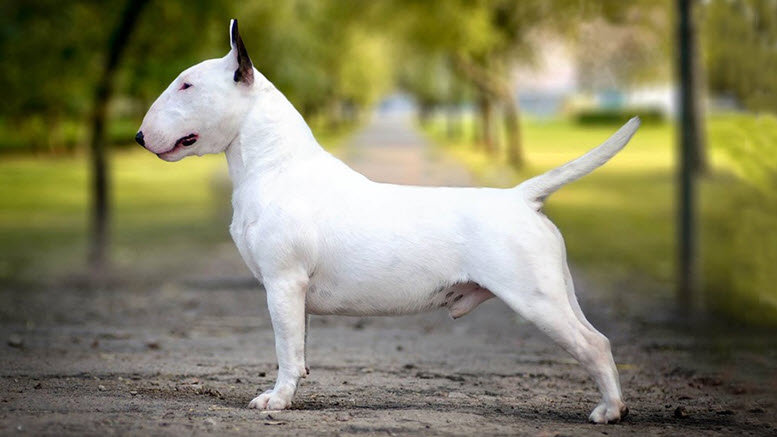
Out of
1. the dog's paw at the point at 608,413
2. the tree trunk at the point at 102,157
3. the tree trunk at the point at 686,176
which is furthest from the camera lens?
the tree trunk at the point at 102,157

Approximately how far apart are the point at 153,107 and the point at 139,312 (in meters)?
5.64

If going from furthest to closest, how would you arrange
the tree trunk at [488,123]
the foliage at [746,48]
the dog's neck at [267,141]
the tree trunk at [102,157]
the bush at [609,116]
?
the bush at [609,116]
the tree trunk at [488,123]
the tree trunk at [102,157]
the foliage at [746,48]
the dog's neck at [267,141]

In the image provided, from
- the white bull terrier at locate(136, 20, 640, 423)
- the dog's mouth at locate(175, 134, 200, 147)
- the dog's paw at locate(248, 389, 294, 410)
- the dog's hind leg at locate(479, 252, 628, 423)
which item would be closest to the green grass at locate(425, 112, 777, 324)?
the white bull terrier at locate(136, 20, 640, 423)

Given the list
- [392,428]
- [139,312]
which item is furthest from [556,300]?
[139,312]

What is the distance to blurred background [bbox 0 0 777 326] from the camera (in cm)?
676

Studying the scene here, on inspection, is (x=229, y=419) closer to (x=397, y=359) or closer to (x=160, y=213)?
(x=397, y=359)

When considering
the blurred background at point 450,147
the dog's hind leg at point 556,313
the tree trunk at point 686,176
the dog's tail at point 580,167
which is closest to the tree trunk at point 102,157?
the blurred background at point 450,147

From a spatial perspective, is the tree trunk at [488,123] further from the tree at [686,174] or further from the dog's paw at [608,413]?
the dog's paw at [608,413]

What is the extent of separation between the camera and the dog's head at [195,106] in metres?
5.87

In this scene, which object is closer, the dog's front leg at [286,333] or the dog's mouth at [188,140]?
the dog's front leg at [286,333]

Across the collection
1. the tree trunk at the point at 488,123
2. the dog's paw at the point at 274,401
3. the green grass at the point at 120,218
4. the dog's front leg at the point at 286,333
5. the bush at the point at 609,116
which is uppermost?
the dog's front leg at the point at 286,333

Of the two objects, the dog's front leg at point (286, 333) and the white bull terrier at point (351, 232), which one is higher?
the white bull terrier at point (351, 232)

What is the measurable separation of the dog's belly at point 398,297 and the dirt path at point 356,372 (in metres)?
0.51

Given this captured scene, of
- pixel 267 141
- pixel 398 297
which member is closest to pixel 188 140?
pixel 267 141
